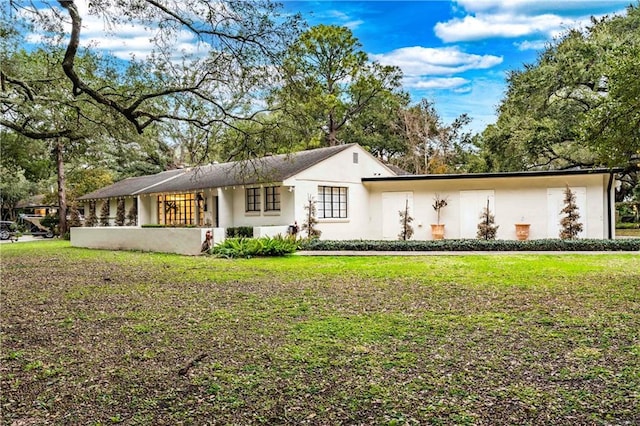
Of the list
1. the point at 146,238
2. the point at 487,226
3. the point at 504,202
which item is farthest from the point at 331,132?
the point at 146,238

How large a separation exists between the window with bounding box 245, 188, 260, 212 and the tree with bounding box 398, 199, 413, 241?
19.2 feet

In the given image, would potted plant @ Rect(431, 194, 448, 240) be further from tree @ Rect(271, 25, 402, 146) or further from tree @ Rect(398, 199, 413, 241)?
tree @ Rect(271, 25, 402, 146)

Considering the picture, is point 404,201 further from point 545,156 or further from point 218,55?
point 218,55

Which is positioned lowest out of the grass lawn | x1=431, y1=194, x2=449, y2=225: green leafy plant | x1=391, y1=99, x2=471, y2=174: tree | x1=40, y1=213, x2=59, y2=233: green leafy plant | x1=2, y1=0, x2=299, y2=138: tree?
the grass lawn

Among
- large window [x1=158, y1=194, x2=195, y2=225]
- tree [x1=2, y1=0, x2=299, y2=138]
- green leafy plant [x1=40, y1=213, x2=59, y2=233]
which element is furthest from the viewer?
green leafy plant [x1=40, y1=213, x2=59, y2=233]

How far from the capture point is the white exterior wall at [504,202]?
58.0 ft

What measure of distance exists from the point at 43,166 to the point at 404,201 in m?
18.7

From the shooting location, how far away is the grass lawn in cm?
331

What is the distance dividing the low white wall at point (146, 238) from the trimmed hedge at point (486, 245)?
11.1 ft

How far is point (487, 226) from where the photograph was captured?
18453 millimetres

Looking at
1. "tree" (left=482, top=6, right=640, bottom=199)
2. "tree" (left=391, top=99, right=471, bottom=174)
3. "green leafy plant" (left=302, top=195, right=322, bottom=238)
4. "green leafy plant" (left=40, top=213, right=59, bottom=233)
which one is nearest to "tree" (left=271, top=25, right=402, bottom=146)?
"green leafy plant" (left=302, top=195, right=322, bottom=238)

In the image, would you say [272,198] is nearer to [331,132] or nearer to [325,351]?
[325,351]

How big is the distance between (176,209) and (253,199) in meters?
5.60

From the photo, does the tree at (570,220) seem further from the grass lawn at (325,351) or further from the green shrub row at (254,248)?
the green shrub row at (254,248)
